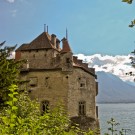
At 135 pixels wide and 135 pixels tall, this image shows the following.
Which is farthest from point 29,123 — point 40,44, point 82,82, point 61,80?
point 40,44

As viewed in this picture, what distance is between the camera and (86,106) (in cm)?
3431

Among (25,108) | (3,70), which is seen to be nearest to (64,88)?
(3,70)

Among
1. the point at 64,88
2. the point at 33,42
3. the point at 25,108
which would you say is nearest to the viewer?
the point at 25,108

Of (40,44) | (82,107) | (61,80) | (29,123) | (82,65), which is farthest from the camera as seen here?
(40,44)

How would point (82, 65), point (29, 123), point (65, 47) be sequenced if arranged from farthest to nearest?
point (82, 65) → point (65, 47) → point (29, 123)

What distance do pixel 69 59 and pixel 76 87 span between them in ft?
10.6

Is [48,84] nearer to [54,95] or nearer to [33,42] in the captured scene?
[54,95]

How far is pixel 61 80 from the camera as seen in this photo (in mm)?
33375

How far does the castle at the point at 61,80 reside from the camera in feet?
109

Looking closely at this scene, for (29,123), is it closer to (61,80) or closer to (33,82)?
(61,80)

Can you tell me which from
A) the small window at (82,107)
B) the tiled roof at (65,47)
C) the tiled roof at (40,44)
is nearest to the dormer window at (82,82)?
the small window at (82,107)

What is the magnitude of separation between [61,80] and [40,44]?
5545 mm

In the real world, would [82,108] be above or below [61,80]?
below

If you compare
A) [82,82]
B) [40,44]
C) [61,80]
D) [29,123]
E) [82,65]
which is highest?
[40,44]
